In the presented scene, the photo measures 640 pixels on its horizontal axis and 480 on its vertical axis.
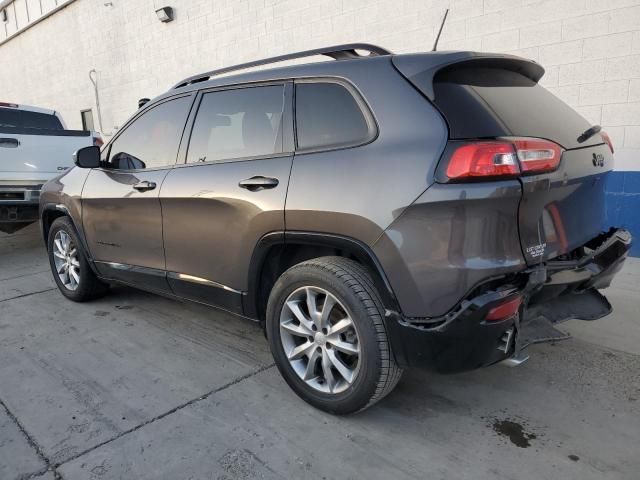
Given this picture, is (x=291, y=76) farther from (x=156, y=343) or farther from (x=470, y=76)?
(x=156, y=343)

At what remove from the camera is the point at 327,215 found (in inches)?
92.5

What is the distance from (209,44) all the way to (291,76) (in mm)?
7235

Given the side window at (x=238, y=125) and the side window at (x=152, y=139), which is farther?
the side window at (x=152, y=139)

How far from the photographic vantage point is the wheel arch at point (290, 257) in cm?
223

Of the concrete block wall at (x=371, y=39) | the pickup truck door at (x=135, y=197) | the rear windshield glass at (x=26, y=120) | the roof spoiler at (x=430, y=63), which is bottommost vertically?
the pickup truck door at (x=135, y=197)

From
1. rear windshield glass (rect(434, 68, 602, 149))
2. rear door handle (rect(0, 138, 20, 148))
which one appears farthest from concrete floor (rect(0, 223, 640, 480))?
rear door handle (rect(0, 138, 20, 148))

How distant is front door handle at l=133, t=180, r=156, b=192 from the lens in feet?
11.0

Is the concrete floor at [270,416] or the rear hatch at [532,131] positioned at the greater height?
the rear hatch at [532,131]

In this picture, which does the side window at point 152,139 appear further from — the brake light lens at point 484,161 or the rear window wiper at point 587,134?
the rear window wiper at point 587,134

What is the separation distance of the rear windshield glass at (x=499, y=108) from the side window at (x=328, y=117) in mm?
406

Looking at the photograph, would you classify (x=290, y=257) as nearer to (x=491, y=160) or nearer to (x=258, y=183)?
(x=258, y=183)

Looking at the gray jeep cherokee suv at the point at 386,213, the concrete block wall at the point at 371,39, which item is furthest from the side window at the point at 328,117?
the concrete block wall at the point at 371,39

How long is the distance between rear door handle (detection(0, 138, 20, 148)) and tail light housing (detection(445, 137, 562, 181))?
6.08 metres

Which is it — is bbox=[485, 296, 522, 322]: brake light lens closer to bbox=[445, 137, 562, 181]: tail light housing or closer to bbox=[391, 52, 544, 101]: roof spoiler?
bbox=[445, 137, 562, 181]: tail light housing
